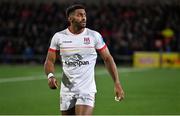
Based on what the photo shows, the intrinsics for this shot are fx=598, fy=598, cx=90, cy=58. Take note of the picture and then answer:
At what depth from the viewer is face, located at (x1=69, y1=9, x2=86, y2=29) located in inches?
313

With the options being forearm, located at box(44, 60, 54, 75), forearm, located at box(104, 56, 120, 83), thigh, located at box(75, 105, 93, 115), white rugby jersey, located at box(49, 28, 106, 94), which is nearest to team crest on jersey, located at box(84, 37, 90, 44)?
white rugby jersey, located at box(49, 28, 106, 94)

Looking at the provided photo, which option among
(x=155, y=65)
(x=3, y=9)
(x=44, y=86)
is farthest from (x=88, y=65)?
(x=3, y=9)

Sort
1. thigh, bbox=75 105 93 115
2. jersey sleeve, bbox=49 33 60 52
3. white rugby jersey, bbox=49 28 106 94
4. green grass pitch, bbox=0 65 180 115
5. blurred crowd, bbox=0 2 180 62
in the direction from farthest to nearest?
blurred crowd, bbox=0 2 180 62 → green grass pitch, bbox=0 65 180 115 → jersey sleeve, bbox=49 33 60 52 → white rugby jersey, bbox=49 28 106 94 → thigh, bbox=75 105 93 115

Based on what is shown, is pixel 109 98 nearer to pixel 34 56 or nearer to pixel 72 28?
pixel 72 28

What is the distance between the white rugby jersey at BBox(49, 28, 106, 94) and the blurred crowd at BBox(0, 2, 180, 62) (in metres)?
27.4

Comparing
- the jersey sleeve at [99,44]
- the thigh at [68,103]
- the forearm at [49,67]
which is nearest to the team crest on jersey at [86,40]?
the jersey sleeve at [99,44]

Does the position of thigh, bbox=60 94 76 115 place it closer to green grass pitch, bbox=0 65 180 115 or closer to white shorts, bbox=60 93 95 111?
white shorts, bbox=60 93 95 111

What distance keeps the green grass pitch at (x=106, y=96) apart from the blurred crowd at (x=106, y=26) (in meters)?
8.12

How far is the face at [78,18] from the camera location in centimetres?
795

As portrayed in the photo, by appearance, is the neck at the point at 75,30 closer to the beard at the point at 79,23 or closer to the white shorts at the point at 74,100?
the beard at the point at 79,23

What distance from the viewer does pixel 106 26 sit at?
121 feet

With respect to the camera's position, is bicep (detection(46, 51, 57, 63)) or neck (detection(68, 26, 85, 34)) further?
bicep (detection(46, 51, 57, 63))

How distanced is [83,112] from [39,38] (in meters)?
29.5

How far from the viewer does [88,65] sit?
802 centimetres
